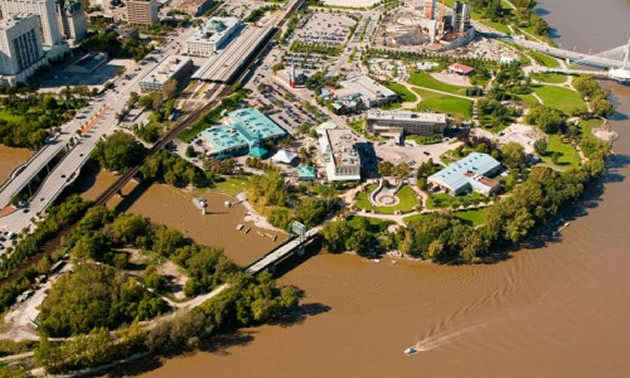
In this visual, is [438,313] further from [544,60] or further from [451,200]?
[544,60]

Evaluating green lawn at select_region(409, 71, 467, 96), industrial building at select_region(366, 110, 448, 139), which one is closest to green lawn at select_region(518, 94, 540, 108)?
green lawn at select_region(409, 71, 467, 96)

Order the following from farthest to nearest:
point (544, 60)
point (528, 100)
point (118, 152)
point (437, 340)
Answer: point (544, 60)
point (528, 100)
point (118, 152)
point (437, 340)

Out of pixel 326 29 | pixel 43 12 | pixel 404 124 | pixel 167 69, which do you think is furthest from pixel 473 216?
pixel 43 12

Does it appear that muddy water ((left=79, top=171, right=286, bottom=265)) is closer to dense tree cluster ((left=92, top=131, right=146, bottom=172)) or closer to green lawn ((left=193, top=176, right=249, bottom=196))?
green lawn ((left=193, top=176, right=249, bottom=196))

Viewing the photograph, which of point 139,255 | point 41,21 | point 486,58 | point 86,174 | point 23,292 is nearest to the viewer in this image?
point 23,292

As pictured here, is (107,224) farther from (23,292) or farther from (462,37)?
(462,37)

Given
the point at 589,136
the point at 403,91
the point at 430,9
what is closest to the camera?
the point at 589,136

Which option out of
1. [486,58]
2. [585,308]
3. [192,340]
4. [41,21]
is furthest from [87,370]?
[486,58]

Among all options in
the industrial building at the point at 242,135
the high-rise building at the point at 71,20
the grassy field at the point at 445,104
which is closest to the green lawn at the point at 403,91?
the grassy field at the point at 445,104
